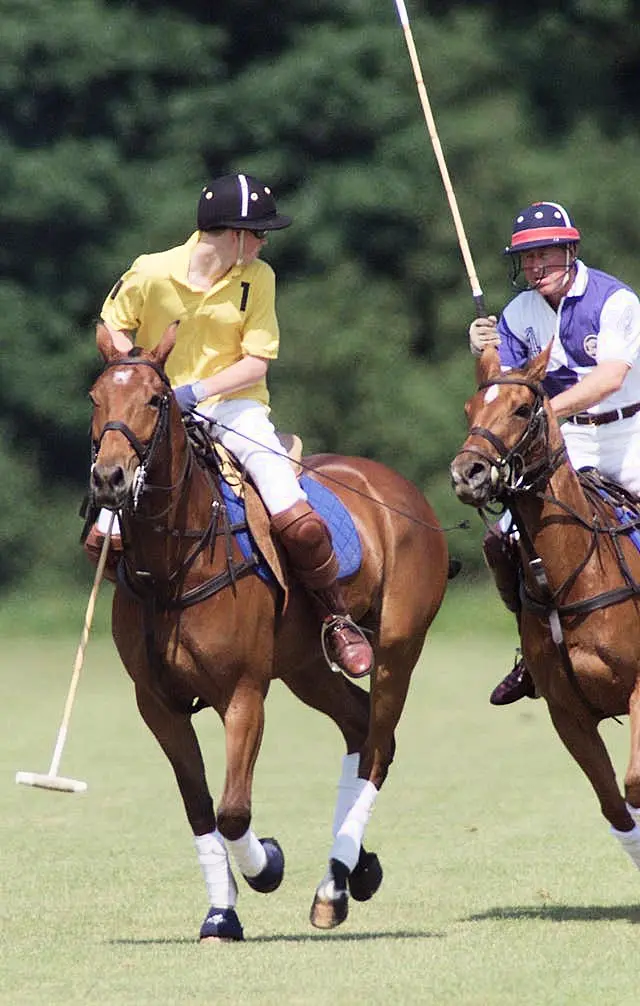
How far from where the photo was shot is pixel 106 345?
688 centimetres

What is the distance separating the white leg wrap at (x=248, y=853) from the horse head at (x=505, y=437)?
141cm

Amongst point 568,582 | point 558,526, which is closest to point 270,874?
point 568,582

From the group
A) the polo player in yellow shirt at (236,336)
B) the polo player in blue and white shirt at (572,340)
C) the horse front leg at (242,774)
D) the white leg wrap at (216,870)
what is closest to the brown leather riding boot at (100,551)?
the polo player in yellow shirt at (236,336)

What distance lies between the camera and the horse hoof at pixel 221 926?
23.2ft

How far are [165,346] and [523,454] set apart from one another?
46.7 inches

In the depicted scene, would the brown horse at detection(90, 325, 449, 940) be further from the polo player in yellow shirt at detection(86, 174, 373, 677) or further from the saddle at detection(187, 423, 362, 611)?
the polo player in yellow shirt at detection(86, 174, 373, 677)

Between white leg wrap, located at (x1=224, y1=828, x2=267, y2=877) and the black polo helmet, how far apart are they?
2.06 m

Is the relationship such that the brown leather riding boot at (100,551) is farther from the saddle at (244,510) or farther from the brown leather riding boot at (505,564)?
the brown leather riding boot at (505,564)

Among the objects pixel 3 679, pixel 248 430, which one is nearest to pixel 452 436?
pixel 3 679

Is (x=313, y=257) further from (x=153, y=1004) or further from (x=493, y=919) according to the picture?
(x=153, y=1004)

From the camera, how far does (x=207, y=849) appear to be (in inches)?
285

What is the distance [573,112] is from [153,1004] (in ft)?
54.6

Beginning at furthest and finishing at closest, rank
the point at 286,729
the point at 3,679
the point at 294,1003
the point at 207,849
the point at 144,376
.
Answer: the point at 3,679, the point at 286,729, the point at 207,849, the point at 144,376, the point at 294,1003

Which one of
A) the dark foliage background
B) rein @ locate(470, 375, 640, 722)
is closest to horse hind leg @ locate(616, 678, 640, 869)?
rein @ locate(470, 375, 640, 722)
